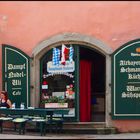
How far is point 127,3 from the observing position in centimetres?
1633

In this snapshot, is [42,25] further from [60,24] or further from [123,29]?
[123,29]

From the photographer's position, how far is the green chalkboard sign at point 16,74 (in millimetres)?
16672

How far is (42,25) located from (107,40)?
2.20 meters

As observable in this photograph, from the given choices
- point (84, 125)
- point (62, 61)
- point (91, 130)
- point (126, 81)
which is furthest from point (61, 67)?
point (91, 130)

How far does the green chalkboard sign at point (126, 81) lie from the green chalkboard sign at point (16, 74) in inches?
112

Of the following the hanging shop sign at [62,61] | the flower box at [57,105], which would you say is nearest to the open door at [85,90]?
the hanging shop sign at [62,61]

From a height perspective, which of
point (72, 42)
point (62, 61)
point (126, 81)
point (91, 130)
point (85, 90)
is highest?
point (72, 42)

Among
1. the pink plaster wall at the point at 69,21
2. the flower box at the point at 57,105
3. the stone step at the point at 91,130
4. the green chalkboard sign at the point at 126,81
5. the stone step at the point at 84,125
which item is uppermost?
the pink plaster wall at the point at 69,21

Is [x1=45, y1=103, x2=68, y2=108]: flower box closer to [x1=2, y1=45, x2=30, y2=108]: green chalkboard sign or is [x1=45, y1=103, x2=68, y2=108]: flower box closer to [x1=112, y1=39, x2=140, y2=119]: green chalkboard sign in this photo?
[x1=2, y1=45, x2=30, y2=108]: green chalkboard sign

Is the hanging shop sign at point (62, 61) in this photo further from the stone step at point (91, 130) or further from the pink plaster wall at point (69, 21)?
the stone step at point (91, 130)

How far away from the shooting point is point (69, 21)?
54.3 feet

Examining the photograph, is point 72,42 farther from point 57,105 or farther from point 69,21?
point 57,105

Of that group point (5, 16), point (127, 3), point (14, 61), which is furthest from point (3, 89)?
point (127, 3)

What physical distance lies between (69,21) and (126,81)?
8.83ft
